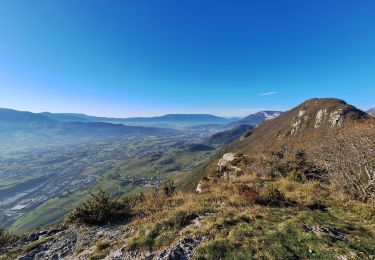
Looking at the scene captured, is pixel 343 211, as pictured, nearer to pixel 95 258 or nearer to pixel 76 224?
pixel 95 258

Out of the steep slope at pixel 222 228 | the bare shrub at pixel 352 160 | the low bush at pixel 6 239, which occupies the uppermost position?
the bare shrub at pixel 352 160

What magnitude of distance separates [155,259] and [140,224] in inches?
118

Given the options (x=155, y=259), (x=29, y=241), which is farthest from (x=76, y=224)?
(x=155, y=259)

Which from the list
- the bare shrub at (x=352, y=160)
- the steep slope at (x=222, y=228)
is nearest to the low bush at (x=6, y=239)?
the steep slope at (x=222, y=228)

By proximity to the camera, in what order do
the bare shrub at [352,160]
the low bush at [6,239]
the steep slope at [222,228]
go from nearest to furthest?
the steep slope at [222,228]
the low bush at [6,239]
the bare shrub at [352,160]

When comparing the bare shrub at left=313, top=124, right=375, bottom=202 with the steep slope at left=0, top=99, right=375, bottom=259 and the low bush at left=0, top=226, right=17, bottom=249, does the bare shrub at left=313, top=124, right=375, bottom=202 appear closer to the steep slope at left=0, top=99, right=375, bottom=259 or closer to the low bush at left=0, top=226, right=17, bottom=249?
the steep slope at left=0, top=99, right=375, bottom=259

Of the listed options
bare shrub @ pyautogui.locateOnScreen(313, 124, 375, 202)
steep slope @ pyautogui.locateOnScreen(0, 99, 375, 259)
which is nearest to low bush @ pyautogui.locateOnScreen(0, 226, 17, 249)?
steep slope @ pyautogui.locateOnScreen(0, 99, 375, 259)

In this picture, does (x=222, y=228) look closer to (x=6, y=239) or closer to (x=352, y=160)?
(x=352, y=160)

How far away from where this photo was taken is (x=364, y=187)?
11992 millimetres

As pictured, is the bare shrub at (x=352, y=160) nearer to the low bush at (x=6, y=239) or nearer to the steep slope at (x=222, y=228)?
the steep slope at (x=222, y=228)

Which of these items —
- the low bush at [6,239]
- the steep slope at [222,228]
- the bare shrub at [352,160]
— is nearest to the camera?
the steep slope at [222,228]

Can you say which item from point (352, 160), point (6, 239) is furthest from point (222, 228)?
point (6, 239)

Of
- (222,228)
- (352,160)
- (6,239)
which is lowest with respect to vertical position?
(6,239)

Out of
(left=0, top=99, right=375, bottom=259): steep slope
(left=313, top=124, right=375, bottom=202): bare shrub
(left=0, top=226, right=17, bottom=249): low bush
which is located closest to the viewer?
(left=0, top=99, right=375, bottom=259): steep slope
